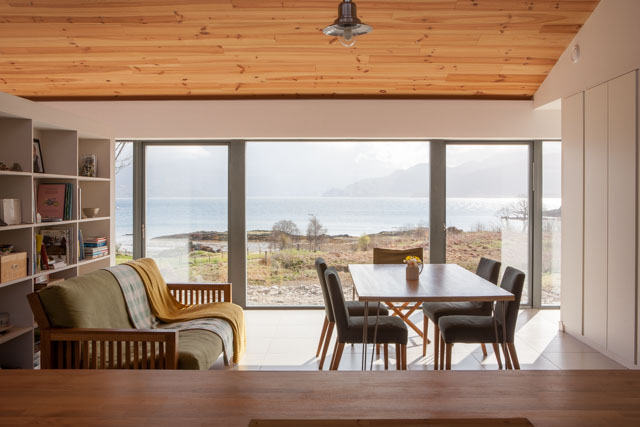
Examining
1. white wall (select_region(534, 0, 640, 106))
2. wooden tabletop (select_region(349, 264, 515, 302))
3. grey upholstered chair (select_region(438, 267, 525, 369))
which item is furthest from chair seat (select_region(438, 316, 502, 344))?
white wall (select_region(534, 0, 640, 106))

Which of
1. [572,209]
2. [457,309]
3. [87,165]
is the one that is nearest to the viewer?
[457,309]

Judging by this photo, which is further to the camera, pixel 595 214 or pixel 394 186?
pixel 394 186

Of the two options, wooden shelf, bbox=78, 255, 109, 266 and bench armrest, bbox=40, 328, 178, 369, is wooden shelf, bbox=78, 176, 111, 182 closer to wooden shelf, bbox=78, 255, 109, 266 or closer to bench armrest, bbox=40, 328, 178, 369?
wooden shelf, bbox=78, 255, 109, 266

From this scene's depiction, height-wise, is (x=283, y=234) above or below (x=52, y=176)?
below

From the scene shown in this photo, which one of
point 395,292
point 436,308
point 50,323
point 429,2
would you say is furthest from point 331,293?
point 429,2

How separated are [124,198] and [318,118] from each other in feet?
8.19

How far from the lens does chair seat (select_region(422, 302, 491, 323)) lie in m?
4.08

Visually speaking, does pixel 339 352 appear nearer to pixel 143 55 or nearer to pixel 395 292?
pixel 395 292

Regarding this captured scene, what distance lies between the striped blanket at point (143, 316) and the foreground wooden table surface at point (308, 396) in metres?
2.13

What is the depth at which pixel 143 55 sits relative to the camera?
15.4ft

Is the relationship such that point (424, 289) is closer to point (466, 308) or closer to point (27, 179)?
point (466, 308)

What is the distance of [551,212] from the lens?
19.1ft

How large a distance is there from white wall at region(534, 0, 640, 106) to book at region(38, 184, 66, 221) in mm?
4652

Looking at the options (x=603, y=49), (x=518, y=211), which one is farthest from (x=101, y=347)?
(x=518, y=211)
